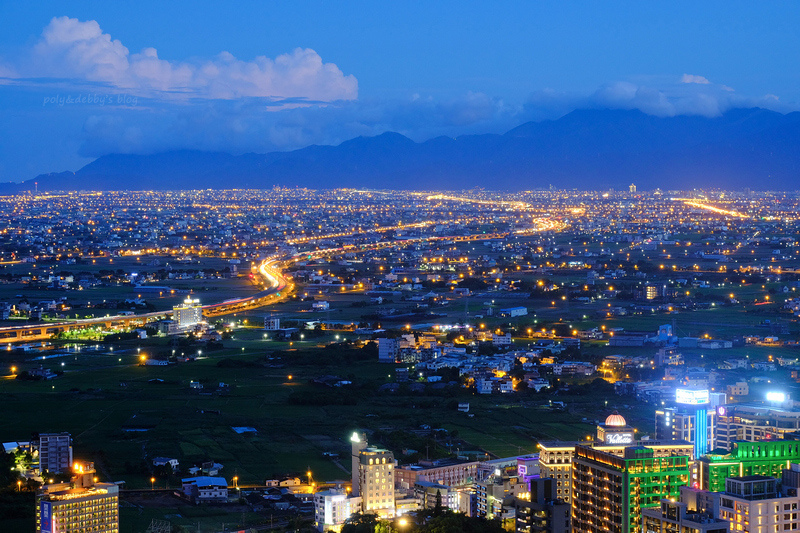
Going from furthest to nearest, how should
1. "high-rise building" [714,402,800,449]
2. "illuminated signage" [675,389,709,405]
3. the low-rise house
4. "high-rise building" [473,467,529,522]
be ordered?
"illuminated signage" [675,389,709,405] < "high-rise building" [714,402,800,449] < the low-rise house < "high-rise building" [473,467,529,522]

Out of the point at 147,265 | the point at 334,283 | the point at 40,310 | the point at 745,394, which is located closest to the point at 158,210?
the point at 147,265

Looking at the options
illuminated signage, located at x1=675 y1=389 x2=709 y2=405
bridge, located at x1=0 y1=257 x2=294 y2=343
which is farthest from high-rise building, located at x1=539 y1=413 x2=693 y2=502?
bridge, located at x1=0 y1=257 x2=294 y2=343

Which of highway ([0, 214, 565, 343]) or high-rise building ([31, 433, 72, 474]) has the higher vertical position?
highway ([0, 214, 565, 343])

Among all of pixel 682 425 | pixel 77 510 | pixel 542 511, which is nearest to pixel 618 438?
pixel 542 511

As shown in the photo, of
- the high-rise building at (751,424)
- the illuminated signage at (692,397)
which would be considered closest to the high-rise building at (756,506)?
the high-rise building at (751,424)

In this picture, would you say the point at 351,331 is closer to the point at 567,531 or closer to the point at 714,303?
the point at 714,303

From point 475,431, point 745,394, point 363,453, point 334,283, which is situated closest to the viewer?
point 363,453

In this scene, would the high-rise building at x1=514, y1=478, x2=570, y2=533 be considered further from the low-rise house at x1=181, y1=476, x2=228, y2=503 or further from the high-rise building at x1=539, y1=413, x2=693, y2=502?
the low-rise house at x1=181, y1=476, x2=228, y2=503
